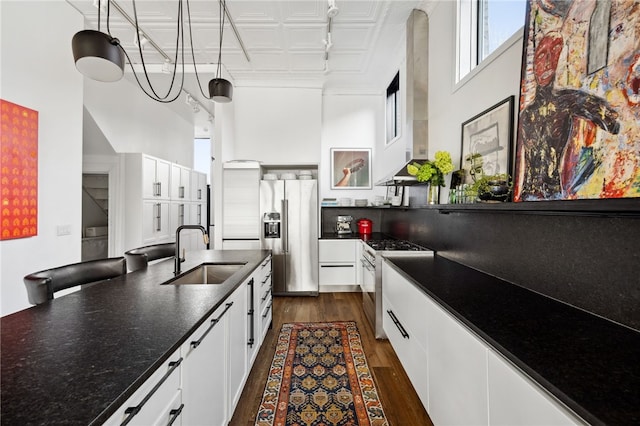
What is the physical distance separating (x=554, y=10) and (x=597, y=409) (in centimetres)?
170

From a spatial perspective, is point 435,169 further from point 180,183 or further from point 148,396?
point 180,183

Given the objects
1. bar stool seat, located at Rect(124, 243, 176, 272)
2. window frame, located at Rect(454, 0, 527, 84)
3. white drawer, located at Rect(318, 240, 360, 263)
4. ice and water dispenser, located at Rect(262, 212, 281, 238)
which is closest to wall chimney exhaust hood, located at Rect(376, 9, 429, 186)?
window frame, located at Rect(454, 0, 527, 84)

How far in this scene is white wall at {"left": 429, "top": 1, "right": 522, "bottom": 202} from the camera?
1.79 m

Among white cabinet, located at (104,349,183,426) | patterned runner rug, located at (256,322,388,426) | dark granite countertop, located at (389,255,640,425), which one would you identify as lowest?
patterned runner rug, located at (256,322,388,426)

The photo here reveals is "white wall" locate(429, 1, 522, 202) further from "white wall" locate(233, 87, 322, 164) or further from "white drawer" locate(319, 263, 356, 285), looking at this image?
"white wall" locate(233, 87, 322, 164)

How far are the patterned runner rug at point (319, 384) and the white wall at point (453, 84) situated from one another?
5.87 ft

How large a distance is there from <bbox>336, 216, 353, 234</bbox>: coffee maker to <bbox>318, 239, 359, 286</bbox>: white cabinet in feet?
1.67

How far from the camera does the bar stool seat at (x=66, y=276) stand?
1.42 metres

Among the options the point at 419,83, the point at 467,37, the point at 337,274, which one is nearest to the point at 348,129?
the point at 419,83

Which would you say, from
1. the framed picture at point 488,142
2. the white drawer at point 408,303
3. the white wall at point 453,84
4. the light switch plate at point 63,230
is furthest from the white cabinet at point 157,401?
the light switch plate at point 63,230

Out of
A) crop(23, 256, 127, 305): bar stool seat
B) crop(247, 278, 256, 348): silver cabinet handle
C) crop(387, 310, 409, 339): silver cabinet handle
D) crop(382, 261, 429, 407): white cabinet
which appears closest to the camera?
crop(23, 256, 127, 305): bar stool seat

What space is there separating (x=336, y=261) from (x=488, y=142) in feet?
9.40

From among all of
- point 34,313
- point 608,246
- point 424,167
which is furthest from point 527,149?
point 34,313

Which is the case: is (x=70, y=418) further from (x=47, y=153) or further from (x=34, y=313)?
(x=47, y=153)
